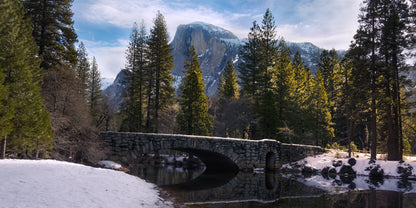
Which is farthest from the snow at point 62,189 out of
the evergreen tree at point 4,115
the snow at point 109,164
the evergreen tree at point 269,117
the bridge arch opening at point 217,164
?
the evergreen tree at point 269,117

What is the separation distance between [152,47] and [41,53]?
14.0 m

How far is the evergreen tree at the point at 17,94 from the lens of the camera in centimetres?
1222

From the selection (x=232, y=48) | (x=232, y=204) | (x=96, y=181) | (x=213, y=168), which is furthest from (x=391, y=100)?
(x=232, y=48)

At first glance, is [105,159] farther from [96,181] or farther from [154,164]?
[154,164]

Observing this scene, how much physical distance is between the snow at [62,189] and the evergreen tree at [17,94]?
14.4 ft

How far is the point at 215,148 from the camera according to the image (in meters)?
22.0

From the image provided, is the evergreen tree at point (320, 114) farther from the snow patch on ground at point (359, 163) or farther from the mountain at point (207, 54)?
the mountain at point (207, 54)

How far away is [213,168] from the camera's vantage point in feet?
100

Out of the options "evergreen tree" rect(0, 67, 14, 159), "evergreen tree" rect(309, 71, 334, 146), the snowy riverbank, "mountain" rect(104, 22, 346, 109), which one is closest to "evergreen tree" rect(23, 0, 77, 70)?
"evergreen tree" rect(0, 67, 14, 159)

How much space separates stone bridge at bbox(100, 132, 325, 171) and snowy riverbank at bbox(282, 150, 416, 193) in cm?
139

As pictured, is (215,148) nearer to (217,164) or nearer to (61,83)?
(217,164)

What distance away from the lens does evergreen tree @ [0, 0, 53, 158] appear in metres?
12.2

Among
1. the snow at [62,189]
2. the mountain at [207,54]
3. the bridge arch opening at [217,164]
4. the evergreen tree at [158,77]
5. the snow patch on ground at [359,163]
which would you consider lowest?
the bridge arch opening at [217,164]

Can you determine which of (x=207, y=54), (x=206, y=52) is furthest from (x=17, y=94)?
(x=206, y=52)
